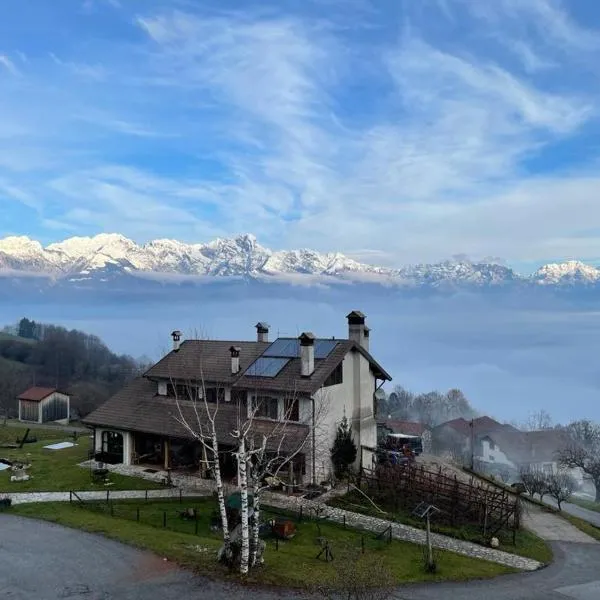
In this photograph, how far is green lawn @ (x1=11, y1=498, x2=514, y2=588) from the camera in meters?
23.8

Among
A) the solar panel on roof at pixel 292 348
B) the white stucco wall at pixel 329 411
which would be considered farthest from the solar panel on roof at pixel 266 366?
the white stucco wall at pixel 329 411

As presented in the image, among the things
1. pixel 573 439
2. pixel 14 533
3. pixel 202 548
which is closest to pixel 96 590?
pixel 202 548

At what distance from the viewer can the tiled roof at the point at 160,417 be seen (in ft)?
127

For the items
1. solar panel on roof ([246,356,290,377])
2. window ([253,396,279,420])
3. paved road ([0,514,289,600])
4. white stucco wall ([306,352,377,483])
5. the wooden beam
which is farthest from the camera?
the wooden beam

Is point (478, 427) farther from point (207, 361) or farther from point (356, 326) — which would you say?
point (207, 361)

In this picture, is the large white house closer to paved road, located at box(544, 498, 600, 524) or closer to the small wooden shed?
paved road, located at box(544, 498, 600, 524)

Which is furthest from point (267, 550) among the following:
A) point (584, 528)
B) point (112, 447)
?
point (112, 447)

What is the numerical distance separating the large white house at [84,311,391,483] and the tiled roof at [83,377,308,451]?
87 mm

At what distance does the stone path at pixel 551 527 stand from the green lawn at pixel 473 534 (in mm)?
1546

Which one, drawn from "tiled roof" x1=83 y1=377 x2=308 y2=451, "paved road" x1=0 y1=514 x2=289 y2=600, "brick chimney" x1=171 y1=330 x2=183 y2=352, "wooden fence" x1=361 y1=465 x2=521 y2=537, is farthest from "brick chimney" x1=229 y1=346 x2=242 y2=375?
"paved road" x1=0 y1=514 x2=289 y2=600

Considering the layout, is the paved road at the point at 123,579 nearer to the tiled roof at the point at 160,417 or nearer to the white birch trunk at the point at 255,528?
the white birch trunk at the point at 255,528

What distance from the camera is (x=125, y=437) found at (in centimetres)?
4484

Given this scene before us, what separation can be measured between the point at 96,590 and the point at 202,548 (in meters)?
5.55

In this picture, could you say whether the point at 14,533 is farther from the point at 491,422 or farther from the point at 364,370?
the point at 491,422
